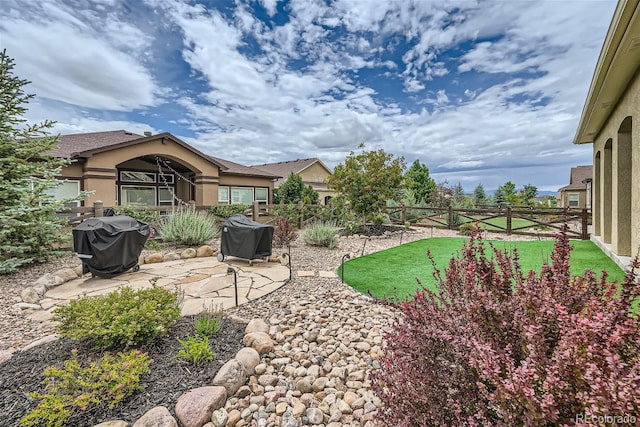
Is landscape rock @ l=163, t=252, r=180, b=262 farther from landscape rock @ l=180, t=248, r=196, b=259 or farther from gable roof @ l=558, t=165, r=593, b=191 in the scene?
gable roof @ l=558, t=165, r=593, b=191

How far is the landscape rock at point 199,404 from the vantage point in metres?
1.83

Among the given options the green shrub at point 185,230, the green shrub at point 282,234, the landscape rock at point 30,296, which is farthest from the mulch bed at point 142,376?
the green shrub at point 185,230

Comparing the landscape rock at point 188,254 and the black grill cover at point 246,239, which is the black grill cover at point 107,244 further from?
the black grill cover at point 246,239

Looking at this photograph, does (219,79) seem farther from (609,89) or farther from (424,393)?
(424,393)

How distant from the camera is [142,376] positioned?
214 centimetres

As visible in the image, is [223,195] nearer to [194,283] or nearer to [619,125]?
[194,283]

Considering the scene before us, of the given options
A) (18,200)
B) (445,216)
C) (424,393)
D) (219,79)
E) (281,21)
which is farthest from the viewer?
(445,216)

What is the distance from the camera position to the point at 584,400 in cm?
92

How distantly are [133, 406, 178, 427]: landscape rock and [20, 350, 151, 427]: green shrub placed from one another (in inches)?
8.2

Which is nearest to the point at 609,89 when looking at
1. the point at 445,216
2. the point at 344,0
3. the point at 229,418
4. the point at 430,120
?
the point at 344,0

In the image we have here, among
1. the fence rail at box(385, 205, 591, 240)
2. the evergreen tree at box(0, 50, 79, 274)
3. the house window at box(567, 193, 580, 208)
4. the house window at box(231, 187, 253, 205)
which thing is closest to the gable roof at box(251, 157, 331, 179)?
the house window at box(231, 187, 253, 205)

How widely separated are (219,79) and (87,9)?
14.2ft

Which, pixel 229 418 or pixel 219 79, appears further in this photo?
pixel 219 79

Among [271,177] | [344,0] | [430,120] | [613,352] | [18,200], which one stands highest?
[344,0]
